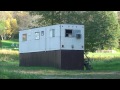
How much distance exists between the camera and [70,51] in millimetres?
21609

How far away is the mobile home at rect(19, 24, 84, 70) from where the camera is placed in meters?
21.5

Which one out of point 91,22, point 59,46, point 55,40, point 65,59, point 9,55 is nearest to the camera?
point 65,59

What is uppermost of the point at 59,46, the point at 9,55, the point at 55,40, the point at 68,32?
the point at 68,32

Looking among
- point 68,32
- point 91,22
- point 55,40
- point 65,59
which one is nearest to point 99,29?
point 91,22

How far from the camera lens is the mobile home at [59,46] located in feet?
70.5

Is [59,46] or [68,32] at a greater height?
[68,32]

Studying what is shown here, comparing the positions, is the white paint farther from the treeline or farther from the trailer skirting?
the treeline

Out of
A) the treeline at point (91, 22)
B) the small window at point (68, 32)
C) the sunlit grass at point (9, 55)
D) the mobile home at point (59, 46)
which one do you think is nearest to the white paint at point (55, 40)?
the mobile home at point (59, 46)

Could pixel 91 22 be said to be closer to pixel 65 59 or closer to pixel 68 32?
pixel 68 32

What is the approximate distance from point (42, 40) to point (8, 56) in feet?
34.0

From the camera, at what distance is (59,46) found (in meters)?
21.5

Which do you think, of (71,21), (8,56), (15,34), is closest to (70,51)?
(71,21)

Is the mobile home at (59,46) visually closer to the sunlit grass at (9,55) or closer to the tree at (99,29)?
the tree at (99,29)

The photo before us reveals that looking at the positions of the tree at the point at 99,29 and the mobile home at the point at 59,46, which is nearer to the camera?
the mobile home at the point at 59,46
